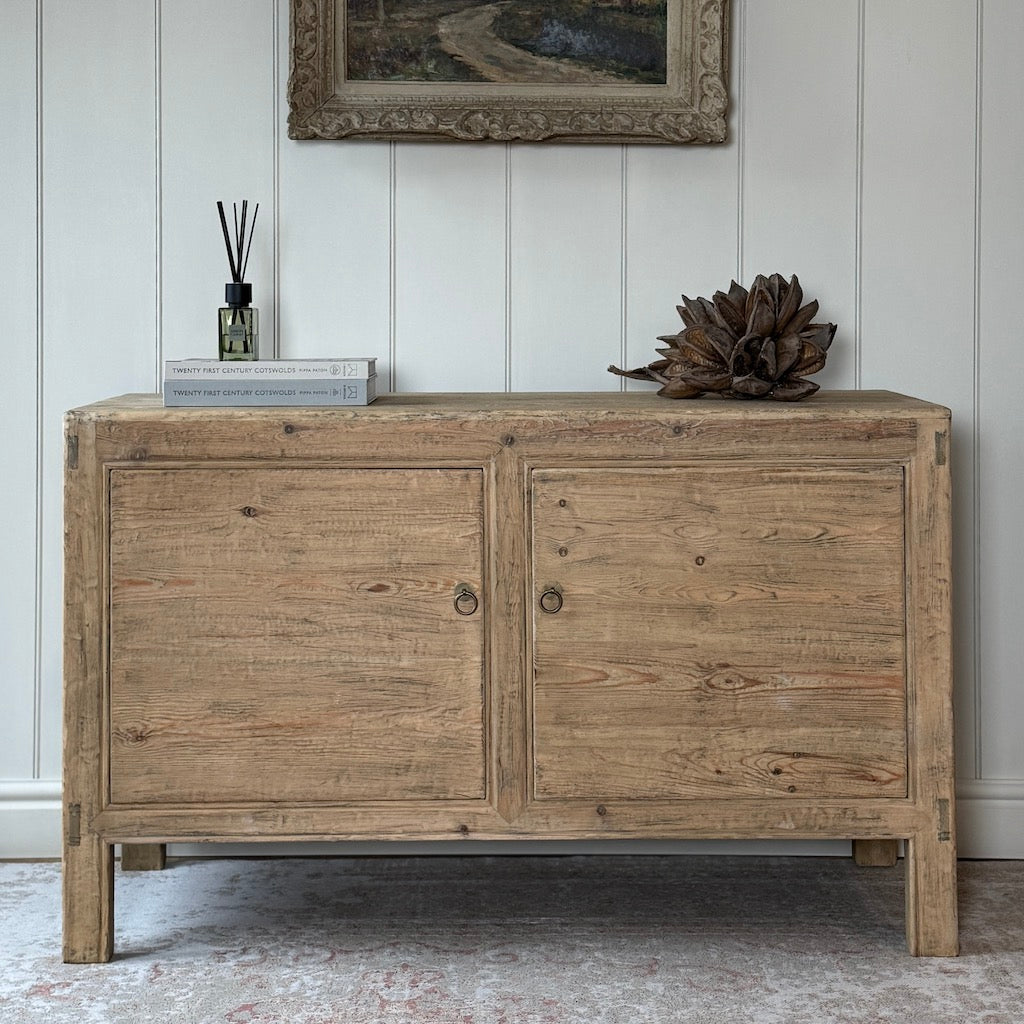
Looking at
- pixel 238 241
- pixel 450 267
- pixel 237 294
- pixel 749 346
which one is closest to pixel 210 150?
pixel 238 241

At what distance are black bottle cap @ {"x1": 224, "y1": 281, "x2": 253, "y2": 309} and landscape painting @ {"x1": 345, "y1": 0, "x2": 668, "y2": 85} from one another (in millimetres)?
405

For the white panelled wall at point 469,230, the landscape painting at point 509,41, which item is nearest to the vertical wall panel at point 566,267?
the white panelled wall at point 469,230

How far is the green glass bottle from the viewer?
1.94 m

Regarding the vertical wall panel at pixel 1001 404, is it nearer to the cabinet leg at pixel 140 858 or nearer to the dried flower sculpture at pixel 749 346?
the dried flower sculpture at pixel 749 346

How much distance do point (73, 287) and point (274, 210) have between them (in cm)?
36

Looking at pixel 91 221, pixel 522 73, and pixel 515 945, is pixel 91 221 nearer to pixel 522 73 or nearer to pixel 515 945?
pixel 522 73

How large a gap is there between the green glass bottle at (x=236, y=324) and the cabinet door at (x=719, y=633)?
1.92 feet

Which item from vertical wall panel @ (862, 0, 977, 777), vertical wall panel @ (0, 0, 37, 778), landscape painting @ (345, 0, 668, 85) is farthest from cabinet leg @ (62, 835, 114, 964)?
vertical wall panel @ (862, 0, 977, 777)

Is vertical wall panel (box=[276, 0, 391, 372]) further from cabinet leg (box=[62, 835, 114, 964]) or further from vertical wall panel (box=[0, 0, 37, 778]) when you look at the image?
cabinet leg (box=[62, 835, 114, 964])

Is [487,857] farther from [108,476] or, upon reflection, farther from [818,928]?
[108,476]

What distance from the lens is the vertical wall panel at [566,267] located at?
6.77 ft

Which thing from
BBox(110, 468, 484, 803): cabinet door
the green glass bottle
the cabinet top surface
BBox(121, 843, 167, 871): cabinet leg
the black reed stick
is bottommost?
BBox(121, 843, 167, 871): cabinet leg

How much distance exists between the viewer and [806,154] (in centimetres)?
206

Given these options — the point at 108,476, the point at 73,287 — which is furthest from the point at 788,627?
the point at 73,287
